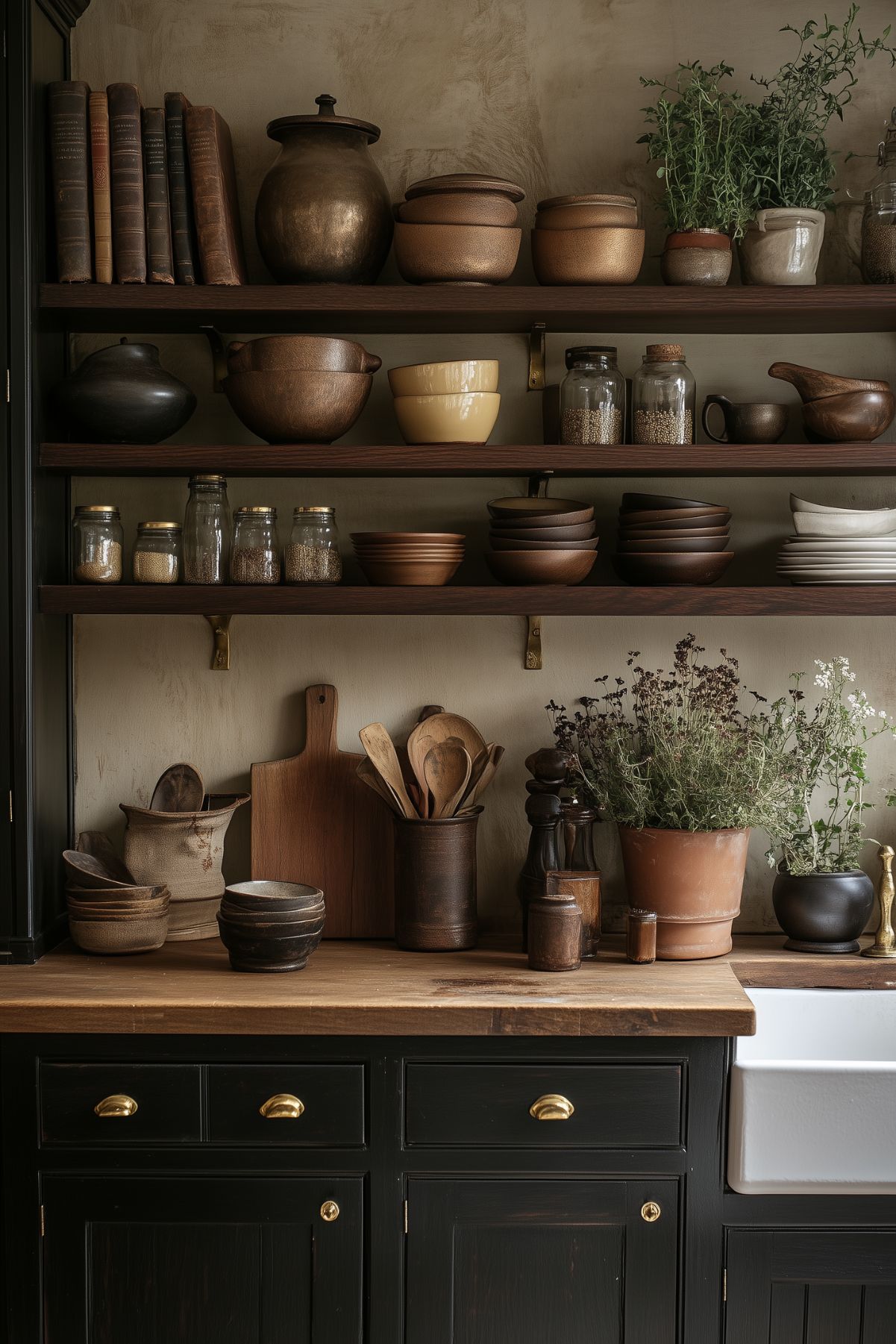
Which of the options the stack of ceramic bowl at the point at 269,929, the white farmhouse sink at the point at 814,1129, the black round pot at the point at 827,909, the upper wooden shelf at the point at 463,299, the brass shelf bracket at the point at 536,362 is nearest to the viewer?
the white farmhouse sink at the point at 814,1129

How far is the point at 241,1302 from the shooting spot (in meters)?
2.00

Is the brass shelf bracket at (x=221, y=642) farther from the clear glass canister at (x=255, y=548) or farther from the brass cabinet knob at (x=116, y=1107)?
the brass cabinet knob at (x=116, y=1107)

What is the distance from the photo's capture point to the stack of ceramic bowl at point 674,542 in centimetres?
229

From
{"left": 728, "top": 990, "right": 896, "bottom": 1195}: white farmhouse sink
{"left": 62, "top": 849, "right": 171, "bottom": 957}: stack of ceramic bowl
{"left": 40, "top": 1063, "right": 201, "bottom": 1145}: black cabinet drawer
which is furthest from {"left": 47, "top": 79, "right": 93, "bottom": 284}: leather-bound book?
{"left": 728, "top": 990, "right": 896, "bottom": 1195}: white farmhouse sink

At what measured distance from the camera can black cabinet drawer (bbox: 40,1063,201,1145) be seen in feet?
6.57

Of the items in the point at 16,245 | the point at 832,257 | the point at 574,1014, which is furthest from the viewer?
the point at 832,257

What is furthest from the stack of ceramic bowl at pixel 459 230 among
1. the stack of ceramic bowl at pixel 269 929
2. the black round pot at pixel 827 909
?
the black round pot at pixel 827 909

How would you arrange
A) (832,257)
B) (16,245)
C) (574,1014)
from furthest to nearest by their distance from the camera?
(832,257)
(16,245)
(574,1014)

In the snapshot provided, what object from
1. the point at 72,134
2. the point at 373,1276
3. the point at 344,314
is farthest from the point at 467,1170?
the point at 72,134

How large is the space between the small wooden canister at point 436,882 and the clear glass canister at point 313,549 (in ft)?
1.63

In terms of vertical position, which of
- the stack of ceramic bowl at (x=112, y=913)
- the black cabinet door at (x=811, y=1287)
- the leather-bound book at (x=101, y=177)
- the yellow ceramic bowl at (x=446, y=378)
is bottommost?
the black cabinet door at (x=811, y=1287)

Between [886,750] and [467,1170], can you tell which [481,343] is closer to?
[886,750]

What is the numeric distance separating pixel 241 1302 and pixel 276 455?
147 cm

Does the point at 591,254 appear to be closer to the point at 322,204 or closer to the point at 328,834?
the point at 322,204
